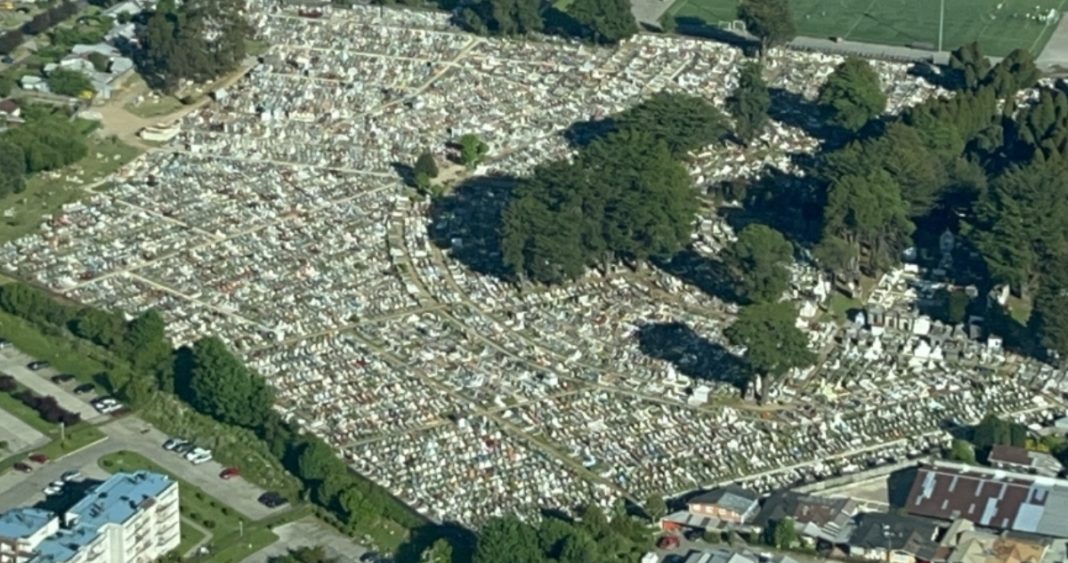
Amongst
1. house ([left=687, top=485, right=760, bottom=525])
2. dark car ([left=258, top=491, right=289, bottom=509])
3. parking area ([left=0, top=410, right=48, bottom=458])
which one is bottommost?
parking area ([left=0, top=410, right=48, bottom=458])

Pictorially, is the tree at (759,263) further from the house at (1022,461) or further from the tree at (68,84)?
the tree at (68,84)

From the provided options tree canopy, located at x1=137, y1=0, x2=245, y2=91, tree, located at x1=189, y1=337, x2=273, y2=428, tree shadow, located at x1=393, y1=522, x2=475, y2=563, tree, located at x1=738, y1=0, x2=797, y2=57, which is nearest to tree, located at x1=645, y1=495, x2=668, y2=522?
tree shadow, located at x1=393, y1=522, x2=475, y2=563

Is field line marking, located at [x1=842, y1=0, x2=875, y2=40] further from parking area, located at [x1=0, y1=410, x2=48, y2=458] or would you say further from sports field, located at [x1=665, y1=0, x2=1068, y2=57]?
parking area, located at [x1=0, y1=410, x2=48, y2=458]

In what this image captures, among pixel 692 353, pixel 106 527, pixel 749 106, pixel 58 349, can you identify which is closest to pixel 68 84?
pixel 58 349

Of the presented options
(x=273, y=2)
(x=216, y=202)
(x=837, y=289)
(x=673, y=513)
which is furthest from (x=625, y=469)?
(x=273, y=2)

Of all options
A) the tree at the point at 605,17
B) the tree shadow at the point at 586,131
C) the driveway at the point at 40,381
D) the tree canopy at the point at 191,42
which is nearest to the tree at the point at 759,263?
the tree shadow at the point at 586,131

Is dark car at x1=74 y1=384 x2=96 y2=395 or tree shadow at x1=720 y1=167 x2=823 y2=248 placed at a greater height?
tree shadow at x1=720 y1=167 x2=823 y2=248

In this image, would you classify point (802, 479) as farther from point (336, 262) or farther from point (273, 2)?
point (273, 2)
